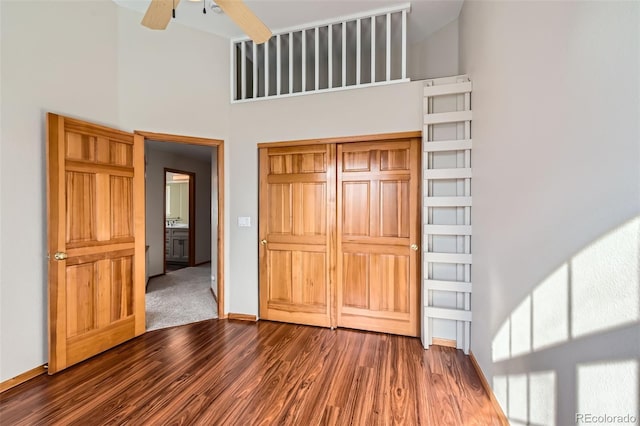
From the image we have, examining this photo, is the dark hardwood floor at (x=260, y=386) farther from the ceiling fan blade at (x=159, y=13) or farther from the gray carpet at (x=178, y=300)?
the ceiling fan blade at (x=159, y=13)

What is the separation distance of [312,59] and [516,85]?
8.75ft

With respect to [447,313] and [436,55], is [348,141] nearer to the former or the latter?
[436,55]

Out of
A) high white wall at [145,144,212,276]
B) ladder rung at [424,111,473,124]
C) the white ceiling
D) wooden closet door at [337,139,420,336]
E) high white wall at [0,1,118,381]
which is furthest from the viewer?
high white wall at [145,144,212,276]

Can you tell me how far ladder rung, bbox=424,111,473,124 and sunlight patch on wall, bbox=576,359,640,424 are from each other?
2.04m

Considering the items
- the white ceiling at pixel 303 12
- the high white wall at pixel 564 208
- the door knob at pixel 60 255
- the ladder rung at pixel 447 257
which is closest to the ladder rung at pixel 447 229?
the ladder rung at pixel 447 257

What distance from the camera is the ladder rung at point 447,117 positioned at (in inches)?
96.4

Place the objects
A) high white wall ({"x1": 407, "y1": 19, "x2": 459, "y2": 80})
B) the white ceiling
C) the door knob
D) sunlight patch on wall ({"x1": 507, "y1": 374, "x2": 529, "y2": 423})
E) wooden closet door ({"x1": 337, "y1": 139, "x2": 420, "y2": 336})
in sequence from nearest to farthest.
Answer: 1. sunlight patch on wall ({"x1": 507, "y1": 374, "x2": 529, "y2": 423})
2. the door knob
3. the white ceiling
4. wooden closet door ({"x1": 337, "y1": 139, "x2": 420, "y2": 336})
5. high white wall ({"x1": 407, "y1": 19, "x2": 459, "y2": 80})

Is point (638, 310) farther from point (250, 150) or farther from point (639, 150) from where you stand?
point (250, 150)

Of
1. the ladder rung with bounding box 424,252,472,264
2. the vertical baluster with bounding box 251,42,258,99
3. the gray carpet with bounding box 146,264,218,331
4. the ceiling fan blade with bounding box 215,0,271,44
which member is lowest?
the gray carpet with bounding box 146,264,218,331

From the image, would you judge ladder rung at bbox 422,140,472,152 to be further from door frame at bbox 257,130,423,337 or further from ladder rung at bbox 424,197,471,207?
Result: ladder rung at bbox 424,197,471,207

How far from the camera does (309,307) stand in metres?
3.12

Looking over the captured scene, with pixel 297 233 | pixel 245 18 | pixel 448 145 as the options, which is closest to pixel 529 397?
pixel 448 145

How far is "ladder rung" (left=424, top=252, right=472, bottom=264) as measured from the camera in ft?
8.09

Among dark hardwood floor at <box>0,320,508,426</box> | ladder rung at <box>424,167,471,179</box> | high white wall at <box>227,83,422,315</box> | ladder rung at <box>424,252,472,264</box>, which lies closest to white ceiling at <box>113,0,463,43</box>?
high white wall at <box>227,83,422,315</box>
